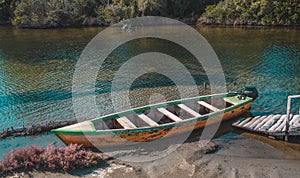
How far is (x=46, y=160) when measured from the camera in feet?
43.2

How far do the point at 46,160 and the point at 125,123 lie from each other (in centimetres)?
444

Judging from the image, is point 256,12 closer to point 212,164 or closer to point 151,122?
point 151,122

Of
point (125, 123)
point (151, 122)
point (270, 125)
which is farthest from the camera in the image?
point (270, 125)

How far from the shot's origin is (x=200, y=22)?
2420 inches

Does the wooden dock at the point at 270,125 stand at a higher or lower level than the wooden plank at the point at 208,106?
lower

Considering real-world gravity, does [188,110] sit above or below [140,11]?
below

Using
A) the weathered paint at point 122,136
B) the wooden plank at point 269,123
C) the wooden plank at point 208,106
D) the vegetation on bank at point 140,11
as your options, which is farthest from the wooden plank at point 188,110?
the vegetation on bank at point 140,11

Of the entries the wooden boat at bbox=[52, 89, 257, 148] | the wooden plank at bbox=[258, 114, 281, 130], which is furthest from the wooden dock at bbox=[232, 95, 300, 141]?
the wooden boat at bbox=[52, 89, 257, 148]

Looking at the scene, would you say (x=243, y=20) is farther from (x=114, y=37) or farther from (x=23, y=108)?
(x=23, y=108)

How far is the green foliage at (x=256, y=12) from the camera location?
53.4 metres

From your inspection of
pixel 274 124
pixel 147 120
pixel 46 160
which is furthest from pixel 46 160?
pixel 274 124

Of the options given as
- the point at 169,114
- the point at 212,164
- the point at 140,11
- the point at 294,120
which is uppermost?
the point at 140,11

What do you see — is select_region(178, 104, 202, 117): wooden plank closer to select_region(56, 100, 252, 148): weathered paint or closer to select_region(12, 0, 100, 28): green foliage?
select_region(56, 100, 252, 148): weathered paint

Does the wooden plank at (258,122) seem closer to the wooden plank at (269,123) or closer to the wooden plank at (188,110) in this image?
the wooden plank at (269,123)
